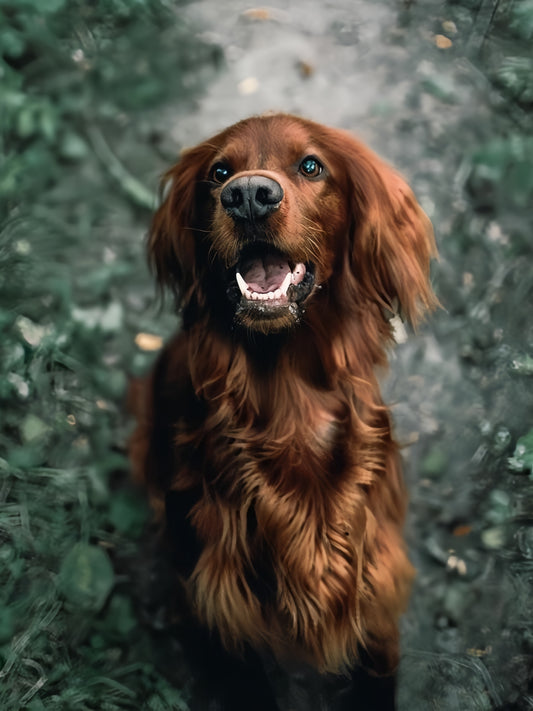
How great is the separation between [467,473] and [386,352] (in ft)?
2.80

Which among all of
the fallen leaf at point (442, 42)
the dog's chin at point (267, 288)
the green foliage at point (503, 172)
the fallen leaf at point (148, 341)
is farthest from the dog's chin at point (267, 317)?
the fallen leaf at point (442, 42)

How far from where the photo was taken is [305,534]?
72.8 inches

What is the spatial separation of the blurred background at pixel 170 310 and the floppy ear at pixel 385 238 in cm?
68

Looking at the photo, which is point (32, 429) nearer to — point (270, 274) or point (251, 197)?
point (270, 274)

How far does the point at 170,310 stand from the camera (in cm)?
280

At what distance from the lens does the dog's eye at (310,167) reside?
71.8 inches

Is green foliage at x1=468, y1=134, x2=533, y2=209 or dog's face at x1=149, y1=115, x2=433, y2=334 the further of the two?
green foliage at x1=468, y1=134, x2=533, y2=209

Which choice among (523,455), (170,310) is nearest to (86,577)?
(170,310)

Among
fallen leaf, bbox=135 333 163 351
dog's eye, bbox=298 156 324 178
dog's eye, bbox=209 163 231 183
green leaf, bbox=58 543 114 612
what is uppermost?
dog's eye, bbox=298 156 324 178

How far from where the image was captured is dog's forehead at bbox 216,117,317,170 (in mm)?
1796

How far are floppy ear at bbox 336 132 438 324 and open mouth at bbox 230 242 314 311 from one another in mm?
216

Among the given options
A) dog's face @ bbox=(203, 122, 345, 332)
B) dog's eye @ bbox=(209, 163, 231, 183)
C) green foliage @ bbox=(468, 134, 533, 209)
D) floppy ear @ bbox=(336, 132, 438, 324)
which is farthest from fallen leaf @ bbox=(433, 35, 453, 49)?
dog's eye @ bbox=(209, 163, 231, 183)

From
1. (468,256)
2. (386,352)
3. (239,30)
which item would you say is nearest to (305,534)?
(386,352)

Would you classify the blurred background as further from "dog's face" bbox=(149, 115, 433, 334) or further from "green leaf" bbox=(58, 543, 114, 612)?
"dog's face" bbox=(149, 115, 433, 334)
